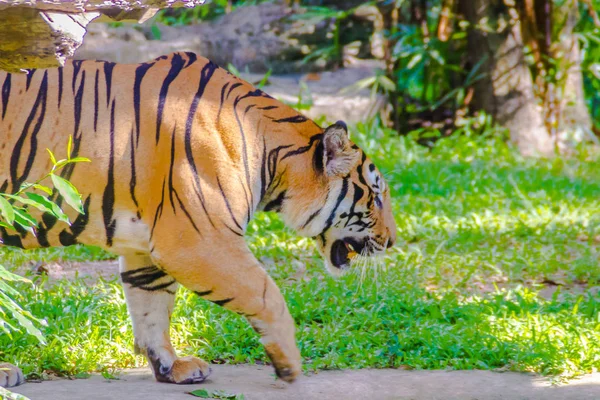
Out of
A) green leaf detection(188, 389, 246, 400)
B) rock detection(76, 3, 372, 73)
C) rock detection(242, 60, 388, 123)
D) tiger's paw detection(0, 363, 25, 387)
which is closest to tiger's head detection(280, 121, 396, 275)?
green leaf detection(188, 389, 246, 400)

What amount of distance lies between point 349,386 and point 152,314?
36.1 inches

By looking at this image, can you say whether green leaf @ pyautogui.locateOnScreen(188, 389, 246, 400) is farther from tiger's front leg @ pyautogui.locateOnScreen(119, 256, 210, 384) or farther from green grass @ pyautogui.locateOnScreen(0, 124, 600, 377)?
green grass @ pyautogui.locateOnScreen(0, 124, 600, 377)

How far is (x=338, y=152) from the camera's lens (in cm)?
377

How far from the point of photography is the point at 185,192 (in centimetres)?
347

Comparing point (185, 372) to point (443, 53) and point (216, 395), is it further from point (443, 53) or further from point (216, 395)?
point (443, 53)

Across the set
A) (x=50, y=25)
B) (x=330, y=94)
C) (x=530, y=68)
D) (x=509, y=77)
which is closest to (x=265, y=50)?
(x=330, y=94)

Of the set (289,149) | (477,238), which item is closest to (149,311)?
(289,149)

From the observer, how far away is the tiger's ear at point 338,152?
372cm

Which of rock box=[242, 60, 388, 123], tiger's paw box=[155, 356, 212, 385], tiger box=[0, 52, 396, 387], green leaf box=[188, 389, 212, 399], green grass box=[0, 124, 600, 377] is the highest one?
tiger box=[0, 52, 396, 387]

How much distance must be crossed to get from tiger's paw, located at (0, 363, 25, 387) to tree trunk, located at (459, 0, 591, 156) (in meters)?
6.39

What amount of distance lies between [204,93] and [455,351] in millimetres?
1727

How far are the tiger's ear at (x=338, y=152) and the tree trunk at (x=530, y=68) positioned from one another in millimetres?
5479

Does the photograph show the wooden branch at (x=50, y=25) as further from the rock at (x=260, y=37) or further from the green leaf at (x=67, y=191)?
the rock at (x=260, y=37)

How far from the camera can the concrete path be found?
3578mm
